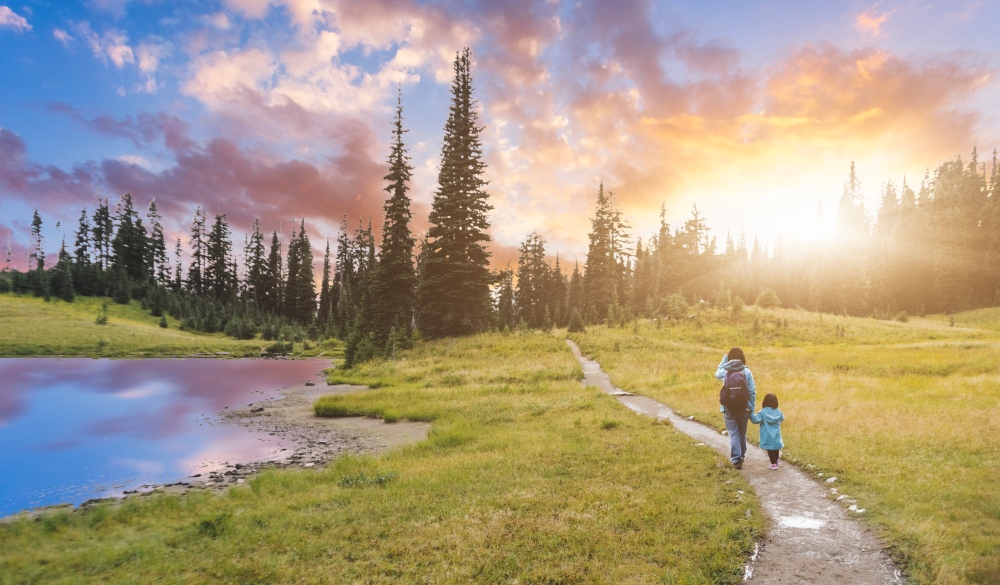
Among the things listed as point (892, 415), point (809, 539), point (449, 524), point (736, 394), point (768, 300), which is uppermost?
point (768, 300)

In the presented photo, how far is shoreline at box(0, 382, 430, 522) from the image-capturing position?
465 inches

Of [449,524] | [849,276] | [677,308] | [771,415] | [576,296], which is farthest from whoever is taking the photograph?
[576,296]

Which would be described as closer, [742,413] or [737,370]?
[742,413]

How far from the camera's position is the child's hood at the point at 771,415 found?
11117mm

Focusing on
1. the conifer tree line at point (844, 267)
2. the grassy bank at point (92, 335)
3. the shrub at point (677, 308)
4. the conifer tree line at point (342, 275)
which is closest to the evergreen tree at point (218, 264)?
the conifer tree line at point (342, 275)

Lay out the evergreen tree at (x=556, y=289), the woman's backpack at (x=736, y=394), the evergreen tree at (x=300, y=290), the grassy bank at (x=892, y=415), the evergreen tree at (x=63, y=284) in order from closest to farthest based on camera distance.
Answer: the grassy bank at (x=892, y=415) < the woman's backpack at (x=736, y=394) < the evergreen tree at (x=63, y=284) < the evergreen tree at (x=556, y=289) < the evergreen tree at (x=300, y=290)

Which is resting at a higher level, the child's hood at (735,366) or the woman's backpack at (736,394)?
the child's hood at (735,366)

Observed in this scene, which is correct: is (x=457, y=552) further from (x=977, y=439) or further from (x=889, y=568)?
(x=977, y=439)

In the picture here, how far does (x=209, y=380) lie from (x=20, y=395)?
10938 mm

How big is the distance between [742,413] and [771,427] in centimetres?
84

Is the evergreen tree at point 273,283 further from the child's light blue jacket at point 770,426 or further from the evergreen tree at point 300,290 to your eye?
the child's light blue jacket at point 770,426

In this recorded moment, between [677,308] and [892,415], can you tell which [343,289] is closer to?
[677,308]

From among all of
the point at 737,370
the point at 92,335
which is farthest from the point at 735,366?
the point at 92,335

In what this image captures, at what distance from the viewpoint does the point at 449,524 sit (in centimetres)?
804
